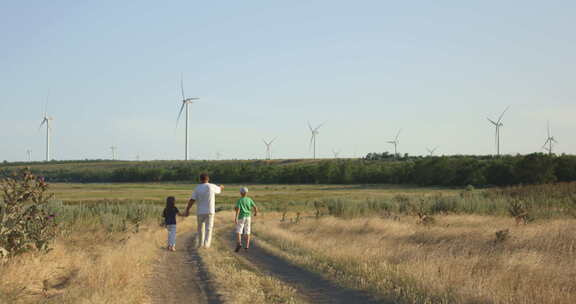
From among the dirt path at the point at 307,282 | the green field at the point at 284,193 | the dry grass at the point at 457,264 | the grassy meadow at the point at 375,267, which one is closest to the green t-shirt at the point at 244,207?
the grassy meadow at the point at 375,267

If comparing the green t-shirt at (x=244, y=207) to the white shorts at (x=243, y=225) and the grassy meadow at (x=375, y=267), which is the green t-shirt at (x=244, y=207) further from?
the grassy meadow at (x=375, y=267)

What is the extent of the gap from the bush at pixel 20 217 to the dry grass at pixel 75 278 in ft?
1.22

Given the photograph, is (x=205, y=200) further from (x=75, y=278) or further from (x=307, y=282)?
(x=307, y=282)

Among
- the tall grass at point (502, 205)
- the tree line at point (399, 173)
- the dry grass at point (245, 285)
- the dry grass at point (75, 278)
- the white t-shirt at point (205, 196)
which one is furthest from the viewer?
the tree line at point (399, 173)

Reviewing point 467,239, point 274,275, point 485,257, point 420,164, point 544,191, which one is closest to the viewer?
point 274,275

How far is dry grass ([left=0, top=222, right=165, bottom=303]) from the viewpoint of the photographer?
10.2 meters

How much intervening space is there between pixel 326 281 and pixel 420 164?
99.7 m

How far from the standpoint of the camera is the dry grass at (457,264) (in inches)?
411

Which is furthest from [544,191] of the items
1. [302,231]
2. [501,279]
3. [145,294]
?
[145,294]

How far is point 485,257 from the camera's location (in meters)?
14.8

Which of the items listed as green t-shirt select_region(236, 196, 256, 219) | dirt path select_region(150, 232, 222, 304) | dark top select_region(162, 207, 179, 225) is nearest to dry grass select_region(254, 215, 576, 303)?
green t-shirt select_region(236, 196, 256, 219)

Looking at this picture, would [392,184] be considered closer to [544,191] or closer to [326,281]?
[544,191]

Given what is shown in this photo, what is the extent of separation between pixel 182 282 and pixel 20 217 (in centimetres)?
464

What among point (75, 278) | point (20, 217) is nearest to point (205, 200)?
point (20, 217)
